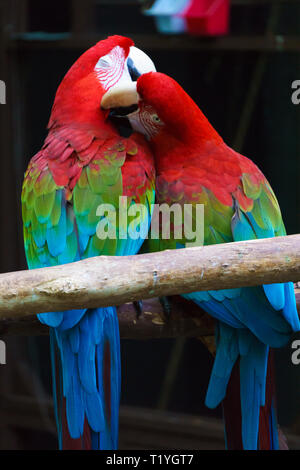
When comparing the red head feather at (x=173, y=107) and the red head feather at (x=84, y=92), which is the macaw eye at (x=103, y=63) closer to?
the red head feather at (x=84, y=92)

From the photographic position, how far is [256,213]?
37.6 inches

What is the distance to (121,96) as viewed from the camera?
0.98m

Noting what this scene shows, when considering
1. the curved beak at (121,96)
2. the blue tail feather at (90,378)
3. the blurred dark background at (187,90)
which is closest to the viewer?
the blue tail feather at (90,378)

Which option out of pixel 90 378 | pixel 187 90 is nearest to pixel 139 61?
pixel 90 378

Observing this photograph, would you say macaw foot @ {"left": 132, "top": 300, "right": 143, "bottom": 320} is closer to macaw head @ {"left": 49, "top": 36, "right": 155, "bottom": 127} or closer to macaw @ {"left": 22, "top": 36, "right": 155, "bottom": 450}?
macaw @ {"left": 22, "top": 36, "right": 155, "bottom": 450}

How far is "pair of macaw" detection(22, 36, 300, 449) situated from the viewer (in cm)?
88

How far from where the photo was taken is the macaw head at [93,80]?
1018mm

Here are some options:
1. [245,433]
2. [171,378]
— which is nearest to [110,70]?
[245,433]

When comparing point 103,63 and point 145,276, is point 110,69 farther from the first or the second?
point 145,276

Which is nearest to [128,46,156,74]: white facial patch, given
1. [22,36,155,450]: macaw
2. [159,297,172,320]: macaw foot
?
[22,36,155,450]: macaw

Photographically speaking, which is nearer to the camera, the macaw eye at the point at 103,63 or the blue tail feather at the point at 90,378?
the blue tail feather at the point at 90,378

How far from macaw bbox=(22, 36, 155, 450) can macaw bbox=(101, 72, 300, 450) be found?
0.04m

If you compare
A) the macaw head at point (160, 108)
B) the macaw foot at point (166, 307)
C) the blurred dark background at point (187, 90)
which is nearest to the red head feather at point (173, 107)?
the macaw head at point (160, 108)

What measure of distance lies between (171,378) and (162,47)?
0.92 m
